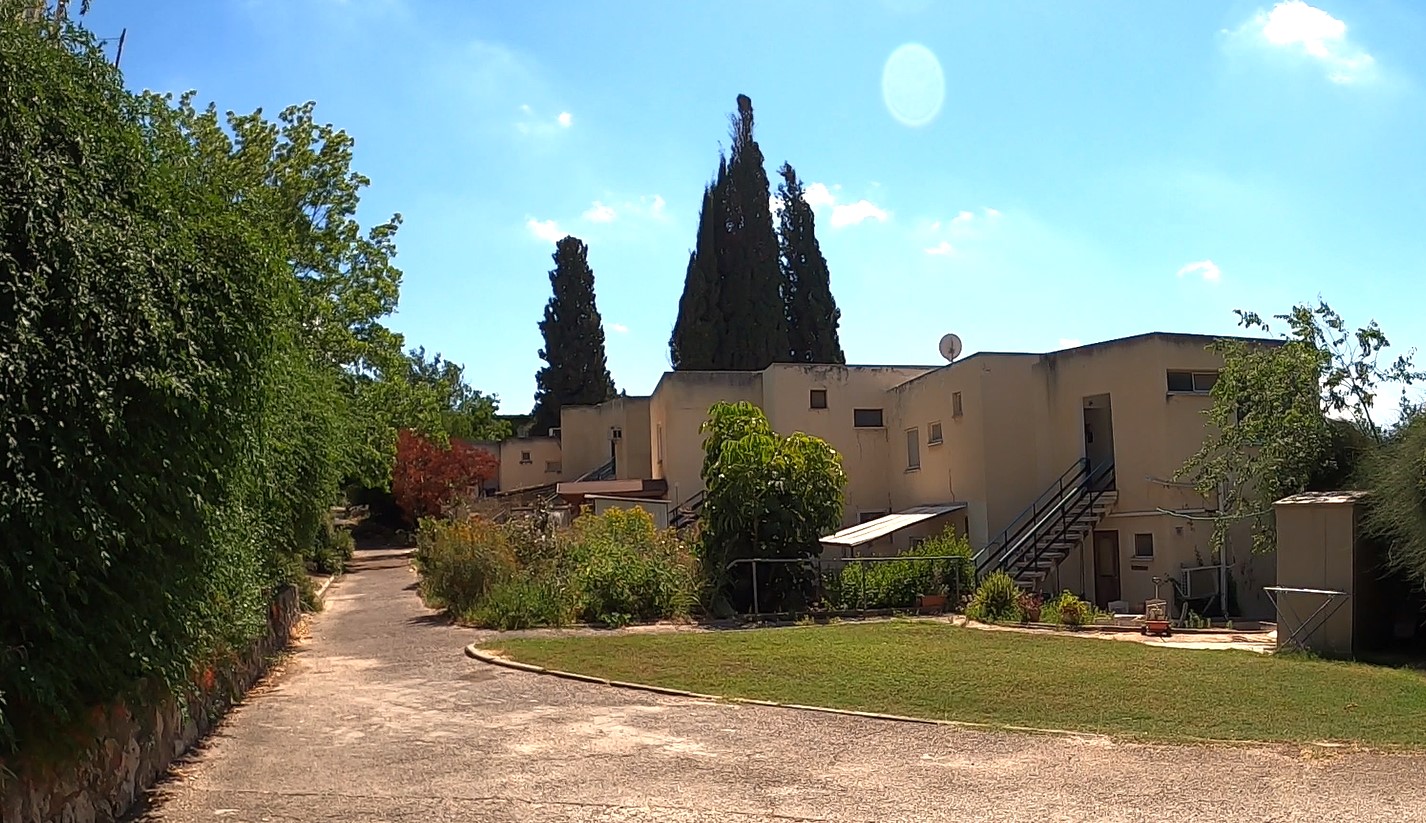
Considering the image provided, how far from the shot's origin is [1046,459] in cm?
2767

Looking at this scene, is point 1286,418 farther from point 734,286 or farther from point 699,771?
point 734,286

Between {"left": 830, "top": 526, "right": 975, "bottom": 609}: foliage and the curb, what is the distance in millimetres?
9109

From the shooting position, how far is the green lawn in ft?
35.3

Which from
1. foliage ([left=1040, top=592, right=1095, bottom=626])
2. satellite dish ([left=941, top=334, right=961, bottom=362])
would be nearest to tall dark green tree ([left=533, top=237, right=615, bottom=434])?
satellite dish ([left=941, top=334, right=961, bottom=362])

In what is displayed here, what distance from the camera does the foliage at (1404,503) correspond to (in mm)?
13773

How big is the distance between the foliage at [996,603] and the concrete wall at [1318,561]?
556 cm

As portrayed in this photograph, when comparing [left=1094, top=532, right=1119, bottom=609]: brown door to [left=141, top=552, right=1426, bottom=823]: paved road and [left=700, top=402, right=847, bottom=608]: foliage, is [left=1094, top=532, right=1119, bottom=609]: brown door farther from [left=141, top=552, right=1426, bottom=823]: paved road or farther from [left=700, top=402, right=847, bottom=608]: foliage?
[left=141, top=552, right=1426, bottom=823]: paved road

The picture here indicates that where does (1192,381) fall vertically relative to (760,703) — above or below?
above

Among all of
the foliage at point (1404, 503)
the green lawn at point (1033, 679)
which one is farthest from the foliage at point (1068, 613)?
the foliage at point (1404, 503)

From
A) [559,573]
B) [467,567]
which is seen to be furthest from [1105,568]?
[467,567]

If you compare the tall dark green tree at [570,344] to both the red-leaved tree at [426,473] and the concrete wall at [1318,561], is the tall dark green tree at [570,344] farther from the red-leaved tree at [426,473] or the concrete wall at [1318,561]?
the concrete wall at [1318,561]

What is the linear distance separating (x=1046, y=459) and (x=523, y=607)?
13355 millimetres

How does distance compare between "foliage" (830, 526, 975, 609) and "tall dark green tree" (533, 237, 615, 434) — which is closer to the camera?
"foliage" (830, 526, 975, 609)

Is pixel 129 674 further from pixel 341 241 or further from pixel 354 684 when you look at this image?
pixel 341 241
